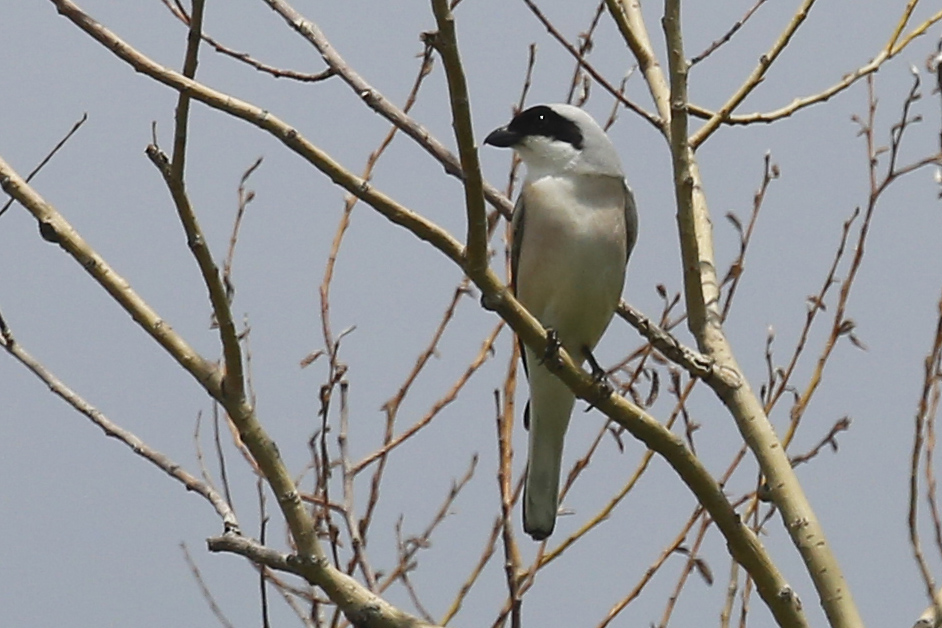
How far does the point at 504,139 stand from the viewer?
4.08 m

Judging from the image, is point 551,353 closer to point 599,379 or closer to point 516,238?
point 599,379

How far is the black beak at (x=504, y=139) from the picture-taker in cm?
407

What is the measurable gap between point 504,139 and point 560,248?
49 centimetres

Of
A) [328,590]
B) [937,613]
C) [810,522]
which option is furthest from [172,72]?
[937,613]

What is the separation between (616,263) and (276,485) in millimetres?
1673

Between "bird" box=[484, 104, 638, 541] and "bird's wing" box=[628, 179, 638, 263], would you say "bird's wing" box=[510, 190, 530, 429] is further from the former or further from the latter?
"bird's wing" box=[628, 179, 638, 263]

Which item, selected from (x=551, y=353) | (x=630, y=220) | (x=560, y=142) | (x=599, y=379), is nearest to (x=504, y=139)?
(x=560, y=142)

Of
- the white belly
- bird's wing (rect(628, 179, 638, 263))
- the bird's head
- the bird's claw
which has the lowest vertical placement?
the bird's claw

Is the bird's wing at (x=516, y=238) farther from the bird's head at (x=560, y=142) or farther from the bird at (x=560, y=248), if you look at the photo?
A: the bird's head at (x=560, y=142)

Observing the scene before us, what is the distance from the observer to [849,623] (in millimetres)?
2543

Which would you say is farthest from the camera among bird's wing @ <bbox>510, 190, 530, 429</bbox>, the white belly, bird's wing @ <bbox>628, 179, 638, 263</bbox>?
bird's wing @ <bbox>628, 179, 638, 263</bbox>

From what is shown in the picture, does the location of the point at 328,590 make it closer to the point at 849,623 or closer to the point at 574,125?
the point at 849,623

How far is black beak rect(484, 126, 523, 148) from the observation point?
4.07 m

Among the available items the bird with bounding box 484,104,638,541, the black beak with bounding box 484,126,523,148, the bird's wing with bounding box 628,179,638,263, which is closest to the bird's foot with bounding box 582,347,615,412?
the bird with bounding box 484,104,638,541
